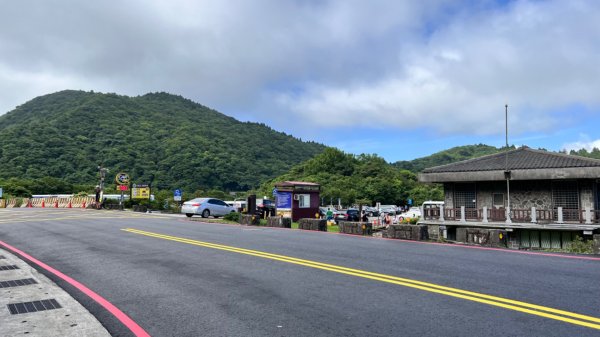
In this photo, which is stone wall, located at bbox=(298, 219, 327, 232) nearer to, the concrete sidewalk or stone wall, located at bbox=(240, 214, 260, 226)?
stone wall, located at bbox=(240, 214, 260, 226)

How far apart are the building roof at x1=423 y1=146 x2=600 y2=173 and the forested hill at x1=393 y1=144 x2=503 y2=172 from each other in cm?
13534

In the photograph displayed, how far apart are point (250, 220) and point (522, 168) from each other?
16.6 metres

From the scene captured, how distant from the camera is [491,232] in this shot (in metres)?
12.4

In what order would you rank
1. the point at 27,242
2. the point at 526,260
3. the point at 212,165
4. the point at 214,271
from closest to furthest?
the point at 214,271
the point at 526,260
the point at 27,242
the point at 212,165

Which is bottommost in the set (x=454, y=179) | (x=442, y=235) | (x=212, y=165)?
Result: (x=442, y=235)

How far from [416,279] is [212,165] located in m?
106

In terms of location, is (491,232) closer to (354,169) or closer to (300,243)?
(300,243)

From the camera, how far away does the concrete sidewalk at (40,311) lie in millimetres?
5000

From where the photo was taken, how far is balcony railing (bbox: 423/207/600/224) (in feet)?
72.7

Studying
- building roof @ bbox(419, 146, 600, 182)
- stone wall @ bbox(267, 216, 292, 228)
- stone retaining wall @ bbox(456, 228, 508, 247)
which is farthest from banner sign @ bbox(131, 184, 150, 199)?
stone retaining wall @ bbox(456, 228, 508, 247)

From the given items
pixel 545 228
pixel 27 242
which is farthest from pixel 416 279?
pixel 545 228

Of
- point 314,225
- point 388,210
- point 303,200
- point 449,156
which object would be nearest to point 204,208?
point 303,200

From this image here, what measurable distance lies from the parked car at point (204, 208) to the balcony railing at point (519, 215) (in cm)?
1494

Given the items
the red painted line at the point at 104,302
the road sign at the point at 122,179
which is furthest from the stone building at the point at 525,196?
the road sign at the point at 122,179
